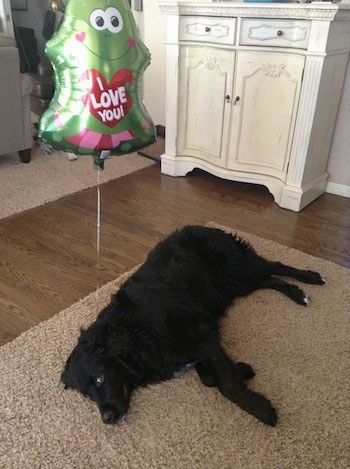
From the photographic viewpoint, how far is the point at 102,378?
1.19m

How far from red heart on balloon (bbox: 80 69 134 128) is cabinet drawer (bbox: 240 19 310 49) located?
4.31 feet

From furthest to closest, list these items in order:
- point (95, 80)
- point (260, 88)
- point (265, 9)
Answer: point (260, 88) → point (265, 9) → point (95, 80)

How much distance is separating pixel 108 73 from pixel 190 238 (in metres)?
0.71

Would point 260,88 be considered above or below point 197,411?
above

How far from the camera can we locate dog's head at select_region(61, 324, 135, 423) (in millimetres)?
1183

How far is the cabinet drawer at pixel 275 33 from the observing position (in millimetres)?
2242

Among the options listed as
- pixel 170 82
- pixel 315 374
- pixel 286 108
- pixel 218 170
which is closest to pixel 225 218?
pixel 218 170

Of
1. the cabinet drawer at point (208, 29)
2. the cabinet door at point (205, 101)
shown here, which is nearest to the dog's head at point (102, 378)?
the cabinet door at point (205, 101)

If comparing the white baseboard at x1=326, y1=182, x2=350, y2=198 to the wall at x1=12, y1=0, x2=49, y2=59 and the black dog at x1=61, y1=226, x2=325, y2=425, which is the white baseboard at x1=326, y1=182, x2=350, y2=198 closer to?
the black dog at x1=61, y1=226, x2=325, y2=425

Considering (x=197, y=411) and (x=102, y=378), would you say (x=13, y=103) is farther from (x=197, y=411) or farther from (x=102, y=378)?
(x=197, y=411)

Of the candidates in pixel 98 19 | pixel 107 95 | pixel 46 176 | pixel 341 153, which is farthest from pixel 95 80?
pixel 341 153

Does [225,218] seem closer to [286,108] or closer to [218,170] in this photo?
A: [218,170]

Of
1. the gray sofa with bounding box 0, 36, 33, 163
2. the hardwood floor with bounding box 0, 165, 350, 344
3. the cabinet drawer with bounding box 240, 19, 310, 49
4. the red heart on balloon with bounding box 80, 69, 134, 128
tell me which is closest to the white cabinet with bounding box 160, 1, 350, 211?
the cabinet drawer with bounding box 240, 19, 310, 49

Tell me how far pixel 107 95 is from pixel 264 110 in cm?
147
